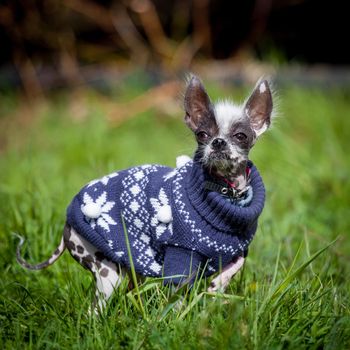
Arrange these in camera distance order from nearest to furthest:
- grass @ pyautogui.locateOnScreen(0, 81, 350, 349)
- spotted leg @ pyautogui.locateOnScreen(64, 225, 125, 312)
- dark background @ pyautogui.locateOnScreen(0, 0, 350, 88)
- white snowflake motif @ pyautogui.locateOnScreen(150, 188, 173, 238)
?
grass @ pyautogui.locateOnScreen(0, 81, 350, 349), white snowflake motif @ pyautogui.locateOnScreen(150, 188, 173, 238), spotted leg @ pyautogui.locateOnScreen(64, 225, 125, 312), dark background @ pyautogui.locateOnScreen(0, 0, 350, 88)

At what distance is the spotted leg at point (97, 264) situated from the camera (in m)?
2.36

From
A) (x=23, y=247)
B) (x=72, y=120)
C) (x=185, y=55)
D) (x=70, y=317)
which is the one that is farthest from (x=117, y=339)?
(x=185, y=55)

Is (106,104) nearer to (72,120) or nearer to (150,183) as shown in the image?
(72,120)

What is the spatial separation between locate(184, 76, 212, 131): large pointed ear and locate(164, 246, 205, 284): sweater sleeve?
50 centimetres

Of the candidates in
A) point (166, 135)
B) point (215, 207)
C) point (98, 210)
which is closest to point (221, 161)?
point (215, 207)

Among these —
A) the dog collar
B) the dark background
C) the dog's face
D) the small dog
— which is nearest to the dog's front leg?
the small dog

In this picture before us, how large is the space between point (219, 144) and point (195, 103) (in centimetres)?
23

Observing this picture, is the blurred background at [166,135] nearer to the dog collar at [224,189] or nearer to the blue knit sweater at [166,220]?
the blue knit sweater at [166,220]

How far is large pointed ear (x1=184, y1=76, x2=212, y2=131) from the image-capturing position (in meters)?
2.31

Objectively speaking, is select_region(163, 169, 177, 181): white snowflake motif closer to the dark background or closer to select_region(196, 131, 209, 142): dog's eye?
select_region(196, 131, 209, 142): dog's eye

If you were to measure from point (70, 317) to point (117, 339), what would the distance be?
25cm

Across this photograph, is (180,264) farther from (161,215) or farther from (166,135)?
(166,135)

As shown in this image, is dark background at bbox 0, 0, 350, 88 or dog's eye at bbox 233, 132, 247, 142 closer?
dog's eye at bbox 233, 132, 247, 142

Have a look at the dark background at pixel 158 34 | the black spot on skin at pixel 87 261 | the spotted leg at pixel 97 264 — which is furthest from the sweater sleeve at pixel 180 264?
the dark background at pixel 158 34
